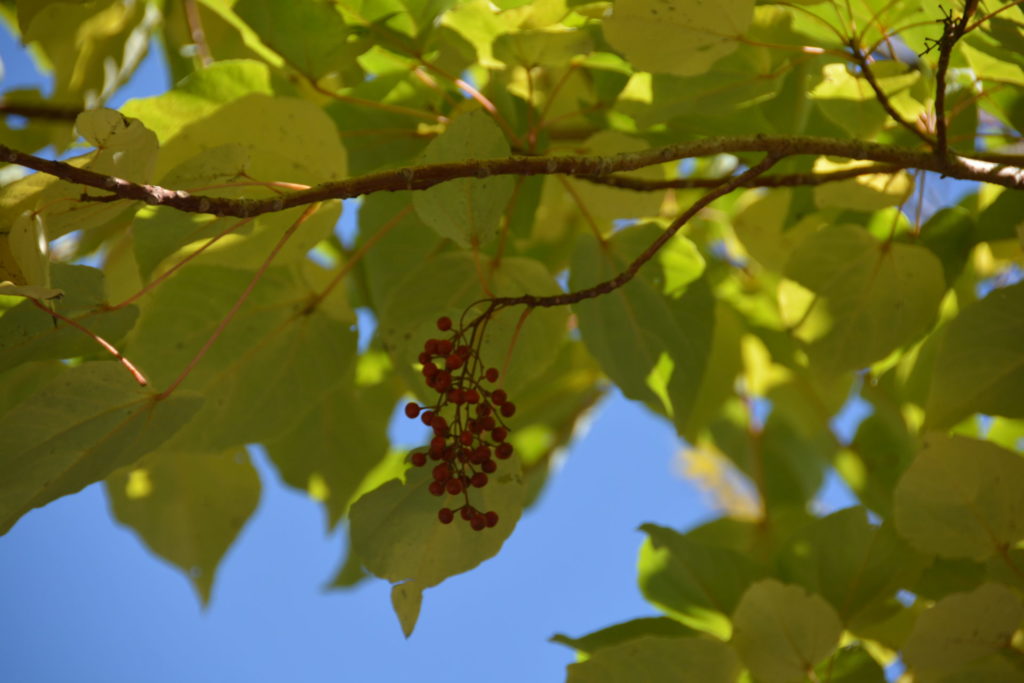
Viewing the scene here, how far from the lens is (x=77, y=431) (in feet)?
1.37

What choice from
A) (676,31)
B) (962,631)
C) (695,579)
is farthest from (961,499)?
(676,31)

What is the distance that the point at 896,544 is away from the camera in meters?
0.58

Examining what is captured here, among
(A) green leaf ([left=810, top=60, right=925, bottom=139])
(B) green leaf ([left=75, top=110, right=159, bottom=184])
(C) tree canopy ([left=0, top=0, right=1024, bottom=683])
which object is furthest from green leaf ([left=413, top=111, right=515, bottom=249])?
(A) green leaf ([left=810, top=60, right=925, bottom=139])

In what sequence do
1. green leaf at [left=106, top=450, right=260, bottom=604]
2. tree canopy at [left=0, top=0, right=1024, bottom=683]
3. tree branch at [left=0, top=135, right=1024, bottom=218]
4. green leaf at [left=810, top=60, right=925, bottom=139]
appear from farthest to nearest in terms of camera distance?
1. green leaf at [left=106, top=450, right=260, bottom=604]
2. green leaf at [left=810, top=60, right=925, bottom=139]
3. tree canopy at [left=0, top=0, right=1024, bottom=683]
4. tree branch at [left=0, top=135, right=1024, bottom=218]

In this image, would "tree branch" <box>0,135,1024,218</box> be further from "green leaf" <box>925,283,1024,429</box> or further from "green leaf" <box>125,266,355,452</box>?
"green leaf" <box>125,266,355,452</box>

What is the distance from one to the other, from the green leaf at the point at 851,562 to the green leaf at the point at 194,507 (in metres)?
0.39

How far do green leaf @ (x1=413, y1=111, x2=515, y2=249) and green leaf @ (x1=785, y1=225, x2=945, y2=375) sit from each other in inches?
9.2

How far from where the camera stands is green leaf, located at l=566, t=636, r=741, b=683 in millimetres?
484

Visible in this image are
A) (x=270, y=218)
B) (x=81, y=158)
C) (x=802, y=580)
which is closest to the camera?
(x=81, y=158)

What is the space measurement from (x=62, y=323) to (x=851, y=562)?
1.55 feet

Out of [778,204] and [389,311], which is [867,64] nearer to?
[778,204]

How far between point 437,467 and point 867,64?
0.31m

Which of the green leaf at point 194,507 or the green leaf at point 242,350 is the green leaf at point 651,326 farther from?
the green leaf at point 194,507

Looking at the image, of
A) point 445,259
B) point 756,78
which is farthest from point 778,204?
point 445,259
